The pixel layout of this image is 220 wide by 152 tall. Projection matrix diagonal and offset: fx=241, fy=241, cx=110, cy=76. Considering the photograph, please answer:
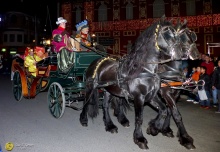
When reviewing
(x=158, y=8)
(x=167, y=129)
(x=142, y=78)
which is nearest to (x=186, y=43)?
Result: (x=142, y=78)

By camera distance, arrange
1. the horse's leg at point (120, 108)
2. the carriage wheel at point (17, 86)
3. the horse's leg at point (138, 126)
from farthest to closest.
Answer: the carriage wheel at point (17, 86) → the horse's leg at point (120, 108) → the horse's leg at point (138, 126)

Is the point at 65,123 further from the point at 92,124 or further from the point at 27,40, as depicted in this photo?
the point at 27,40

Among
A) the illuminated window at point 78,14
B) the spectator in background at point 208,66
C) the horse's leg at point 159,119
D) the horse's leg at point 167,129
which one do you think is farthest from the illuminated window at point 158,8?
the horse's leg at point 167,129

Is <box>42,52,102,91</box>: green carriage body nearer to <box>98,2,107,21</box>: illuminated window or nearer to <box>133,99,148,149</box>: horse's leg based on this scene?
<box>133,99,148,149</box>: horse's leg

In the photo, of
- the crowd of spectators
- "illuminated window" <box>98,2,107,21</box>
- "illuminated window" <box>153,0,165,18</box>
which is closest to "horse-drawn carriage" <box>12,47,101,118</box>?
the crowd of spectators

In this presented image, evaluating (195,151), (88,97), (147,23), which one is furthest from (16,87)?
(147,23)

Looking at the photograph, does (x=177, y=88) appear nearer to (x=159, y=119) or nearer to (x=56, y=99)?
(x=159, y=119)

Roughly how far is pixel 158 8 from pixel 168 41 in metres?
21.9

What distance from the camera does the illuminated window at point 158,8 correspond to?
24.8 meters

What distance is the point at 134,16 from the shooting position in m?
25.7

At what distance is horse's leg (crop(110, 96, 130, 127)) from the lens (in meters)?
6.21

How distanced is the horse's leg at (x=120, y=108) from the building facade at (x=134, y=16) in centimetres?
1651

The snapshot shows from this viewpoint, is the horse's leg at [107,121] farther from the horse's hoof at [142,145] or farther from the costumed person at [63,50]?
the costumed person at [63,50]

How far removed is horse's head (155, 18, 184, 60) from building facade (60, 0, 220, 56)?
18329 mm
